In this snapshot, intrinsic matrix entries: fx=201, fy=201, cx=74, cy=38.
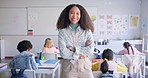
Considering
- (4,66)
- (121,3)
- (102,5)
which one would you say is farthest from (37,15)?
(4,66)

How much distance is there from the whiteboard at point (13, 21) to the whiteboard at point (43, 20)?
0.23 metres

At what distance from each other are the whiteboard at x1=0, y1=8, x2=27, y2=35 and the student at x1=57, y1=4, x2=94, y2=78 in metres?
5.93

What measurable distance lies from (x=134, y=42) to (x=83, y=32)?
5520mm

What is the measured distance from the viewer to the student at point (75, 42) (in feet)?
5.50

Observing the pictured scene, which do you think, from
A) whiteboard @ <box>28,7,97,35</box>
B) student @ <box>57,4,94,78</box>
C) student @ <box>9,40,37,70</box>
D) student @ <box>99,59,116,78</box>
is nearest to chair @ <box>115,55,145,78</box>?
student @ <box>99,59,116,78</box>

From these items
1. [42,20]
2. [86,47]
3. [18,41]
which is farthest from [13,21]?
[86,47]

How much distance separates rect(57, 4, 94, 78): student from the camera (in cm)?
168

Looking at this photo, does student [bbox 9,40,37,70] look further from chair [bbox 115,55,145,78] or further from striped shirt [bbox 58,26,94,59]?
chair [bbox 115,55,145,78]

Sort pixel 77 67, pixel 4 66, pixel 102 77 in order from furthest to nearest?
pixel 4 66, pixel 102 77, pixel 77 67

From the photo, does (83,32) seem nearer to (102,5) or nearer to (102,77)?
(102,77)

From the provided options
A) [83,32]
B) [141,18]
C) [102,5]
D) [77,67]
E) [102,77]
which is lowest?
[102,77]

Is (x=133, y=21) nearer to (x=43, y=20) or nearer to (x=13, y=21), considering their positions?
(x=43, y=20)

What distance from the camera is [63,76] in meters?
1.71

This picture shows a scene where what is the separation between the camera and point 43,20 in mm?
7406
